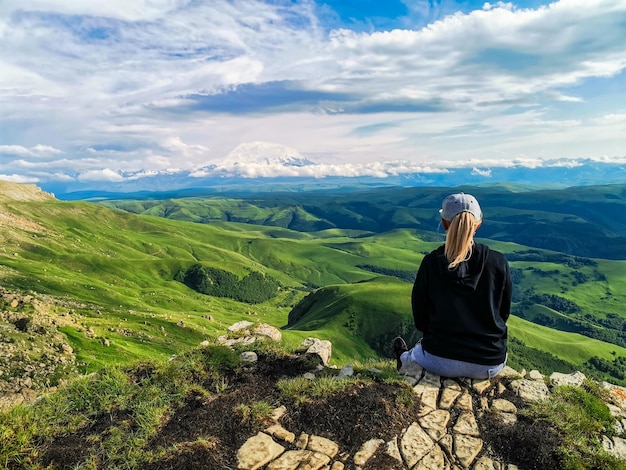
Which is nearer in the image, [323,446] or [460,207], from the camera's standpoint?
[323,446]

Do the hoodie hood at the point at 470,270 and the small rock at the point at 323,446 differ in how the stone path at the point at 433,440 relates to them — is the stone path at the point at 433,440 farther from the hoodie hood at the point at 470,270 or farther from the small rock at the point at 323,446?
the hoodie hood at the point at 470,270

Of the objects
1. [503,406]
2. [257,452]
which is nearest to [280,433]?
[257,452]

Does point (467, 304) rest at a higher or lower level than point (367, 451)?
higher

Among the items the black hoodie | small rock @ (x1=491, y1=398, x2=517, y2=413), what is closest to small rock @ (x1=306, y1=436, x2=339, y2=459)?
the black hoodie

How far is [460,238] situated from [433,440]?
5.61m

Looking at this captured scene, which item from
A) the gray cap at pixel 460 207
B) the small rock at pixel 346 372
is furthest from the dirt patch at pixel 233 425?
the gray cap at pixel 460 207

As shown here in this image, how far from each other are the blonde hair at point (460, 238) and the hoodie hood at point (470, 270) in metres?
0.22

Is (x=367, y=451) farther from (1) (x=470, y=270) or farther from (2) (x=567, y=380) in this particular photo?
(2) (x=567, y=380)

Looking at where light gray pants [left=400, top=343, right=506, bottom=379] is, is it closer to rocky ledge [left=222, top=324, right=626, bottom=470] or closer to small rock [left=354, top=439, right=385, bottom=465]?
rocky ledge [left=222, top=324, right=626, bottom=470]

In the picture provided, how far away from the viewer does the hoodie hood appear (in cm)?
1064

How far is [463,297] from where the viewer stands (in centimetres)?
1089

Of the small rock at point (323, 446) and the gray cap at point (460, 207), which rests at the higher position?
the gray cap at point (460, 207)

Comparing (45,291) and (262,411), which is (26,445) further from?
(45,291)

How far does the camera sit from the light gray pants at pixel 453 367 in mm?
11906
